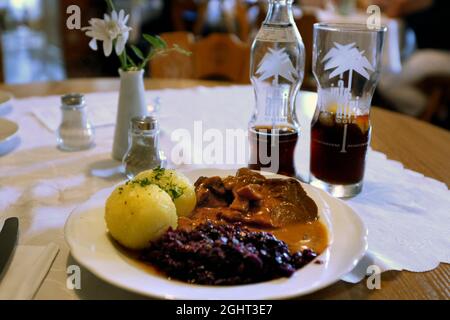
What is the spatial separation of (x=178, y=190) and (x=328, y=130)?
0.33m

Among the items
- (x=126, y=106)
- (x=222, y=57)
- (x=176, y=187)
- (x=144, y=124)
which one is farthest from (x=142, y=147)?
(x=222, y=57)

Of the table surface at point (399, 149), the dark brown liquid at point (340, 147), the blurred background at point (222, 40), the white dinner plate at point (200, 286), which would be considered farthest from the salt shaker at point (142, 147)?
the blurred background at point (222, 40)

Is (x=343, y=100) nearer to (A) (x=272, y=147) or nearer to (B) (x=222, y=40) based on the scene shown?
(A) (x=272, y=147)

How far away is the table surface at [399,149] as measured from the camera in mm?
657

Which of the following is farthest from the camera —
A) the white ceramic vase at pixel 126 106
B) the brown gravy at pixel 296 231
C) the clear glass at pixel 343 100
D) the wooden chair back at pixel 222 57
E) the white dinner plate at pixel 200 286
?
the wooden chair back at pixel 222 57

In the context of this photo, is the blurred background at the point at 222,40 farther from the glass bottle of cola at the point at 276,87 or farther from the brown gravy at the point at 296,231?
the brown gravy at the point at 296,231

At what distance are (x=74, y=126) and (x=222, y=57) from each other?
0.98m

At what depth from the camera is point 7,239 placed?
28.4 inches

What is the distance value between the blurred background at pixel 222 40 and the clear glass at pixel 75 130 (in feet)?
2.77

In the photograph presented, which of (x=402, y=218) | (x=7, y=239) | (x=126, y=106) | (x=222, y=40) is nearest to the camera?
(x=7, y=239)

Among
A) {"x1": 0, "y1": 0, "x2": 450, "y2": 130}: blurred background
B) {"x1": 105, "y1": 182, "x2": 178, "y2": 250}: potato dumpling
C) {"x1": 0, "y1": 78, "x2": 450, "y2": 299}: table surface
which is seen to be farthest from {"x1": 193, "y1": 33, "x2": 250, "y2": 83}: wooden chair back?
{"x1": 105, "y1": 182, "x2": 178, "y2": 250}: potato dumpling

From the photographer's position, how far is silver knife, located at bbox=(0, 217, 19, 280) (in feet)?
2.21

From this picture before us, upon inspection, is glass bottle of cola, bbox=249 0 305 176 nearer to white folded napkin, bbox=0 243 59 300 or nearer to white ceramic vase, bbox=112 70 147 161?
white ceramic vase, bbox=112 70 147 161

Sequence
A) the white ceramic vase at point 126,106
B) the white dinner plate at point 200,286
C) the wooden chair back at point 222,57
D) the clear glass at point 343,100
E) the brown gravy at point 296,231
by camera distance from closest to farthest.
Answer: the white dinner plate at point 200,286, the brown gravy at point 296,231, the clear glass at point 343,100, the white ceramic vase at point 126,106, the wooden chair back at point 222,57
